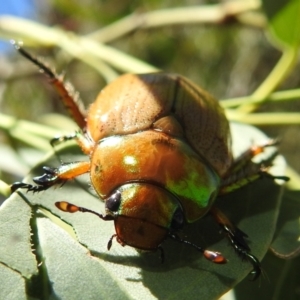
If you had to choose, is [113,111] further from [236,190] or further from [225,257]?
[225,257]

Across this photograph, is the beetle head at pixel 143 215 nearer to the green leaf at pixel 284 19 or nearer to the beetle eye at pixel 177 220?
the beetle eye at pixel 177 220

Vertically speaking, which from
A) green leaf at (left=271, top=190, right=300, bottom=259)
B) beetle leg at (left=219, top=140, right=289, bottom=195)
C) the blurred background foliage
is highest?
beetle leg at (left=219, top=140, right=289, bottom=195)

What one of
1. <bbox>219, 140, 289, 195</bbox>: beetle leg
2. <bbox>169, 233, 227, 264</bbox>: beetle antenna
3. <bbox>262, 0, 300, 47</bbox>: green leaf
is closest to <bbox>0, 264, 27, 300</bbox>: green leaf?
<bbox>169, 233, 227, 264</bbox>: beetle antenna

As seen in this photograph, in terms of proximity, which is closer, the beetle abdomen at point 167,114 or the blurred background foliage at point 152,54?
the beetle abdomen at point 167,114

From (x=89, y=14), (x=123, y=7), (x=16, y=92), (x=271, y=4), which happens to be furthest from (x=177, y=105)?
(x=16, y=92)

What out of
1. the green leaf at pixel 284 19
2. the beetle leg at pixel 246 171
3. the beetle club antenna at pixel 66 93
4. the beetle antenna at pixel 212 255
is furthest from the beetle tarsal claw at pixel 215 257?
the green leaf at pixel 284 19

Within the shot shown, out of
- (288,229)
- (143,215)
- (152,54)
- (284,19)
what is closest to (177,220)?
(143,215)

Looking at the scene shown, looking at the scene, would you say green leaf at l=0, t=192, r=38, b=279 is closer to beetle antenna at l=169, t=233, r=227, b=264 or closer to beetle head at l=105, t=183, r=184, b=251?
beetle head at l=105, t=183, r=184, b=251
